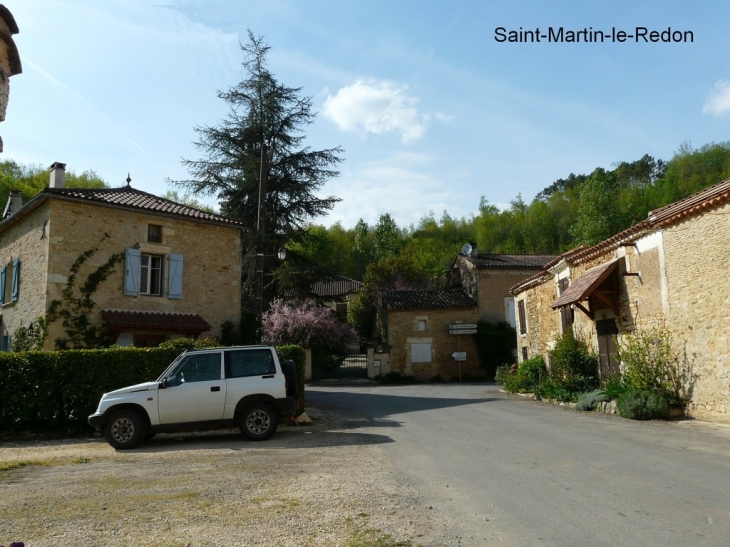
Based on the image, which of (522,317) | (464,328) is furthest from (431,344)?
(522,317)

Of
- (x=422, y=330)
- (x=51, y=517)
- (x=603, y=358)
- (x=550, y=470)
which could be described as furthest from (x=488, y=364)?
(x=51, y=517)

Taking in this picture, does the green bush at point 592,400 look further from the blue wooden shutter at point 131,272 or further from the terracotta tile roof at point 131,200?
the blue wooden shutter at point 131,272

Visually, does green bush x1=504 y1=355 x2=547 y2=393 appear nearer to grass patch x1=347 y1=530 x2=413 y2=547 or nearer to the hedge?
the hedge

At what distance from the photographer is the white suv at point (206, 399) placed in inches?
416

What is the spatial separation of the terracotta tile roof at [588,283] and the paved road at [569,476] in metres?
3.51

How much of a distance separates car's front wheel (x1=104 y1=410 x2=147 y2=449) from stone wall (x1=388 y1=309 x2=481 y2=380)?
73.6ft

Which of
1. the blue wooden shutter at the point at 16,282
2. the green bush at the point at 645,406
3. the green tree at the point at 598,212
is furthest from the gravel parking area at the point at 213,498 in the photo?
the green tree at the point at 598,212

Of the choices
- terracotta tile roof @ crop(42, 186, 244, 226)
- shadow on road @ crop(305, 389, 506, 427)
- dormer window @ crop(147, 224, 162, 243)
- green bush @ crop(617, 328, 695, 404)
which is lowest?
shadow on road @ crop(305, 389, 506, 427)

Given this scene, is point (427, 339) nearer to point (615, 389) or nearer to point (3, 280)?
point (615, 389)

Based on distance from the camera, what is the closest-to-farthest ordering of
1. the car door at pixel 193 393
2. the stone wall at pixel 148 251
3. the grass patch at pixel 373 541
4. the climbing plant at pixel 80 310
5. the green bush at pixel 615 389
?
the grass patch at pixel 373 541 < the car door at pixel 193 393 < the green bush at pixel 615 389 < the climbing plant at pixel 80 310 < the stone wall at pixel 148 251

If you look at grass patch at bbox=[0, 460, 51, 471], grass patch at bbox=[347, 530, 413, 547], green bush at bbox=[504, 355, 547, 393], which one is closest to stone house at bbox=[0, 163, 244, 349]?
grass patch at bbox=[0, 460, 51, 471]

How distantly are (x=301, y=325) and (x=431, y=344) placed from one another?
25.1 feet

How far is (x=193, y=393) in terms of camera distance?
1080 cm

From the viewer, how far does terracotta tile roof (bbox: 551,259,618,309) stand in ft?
51.1
